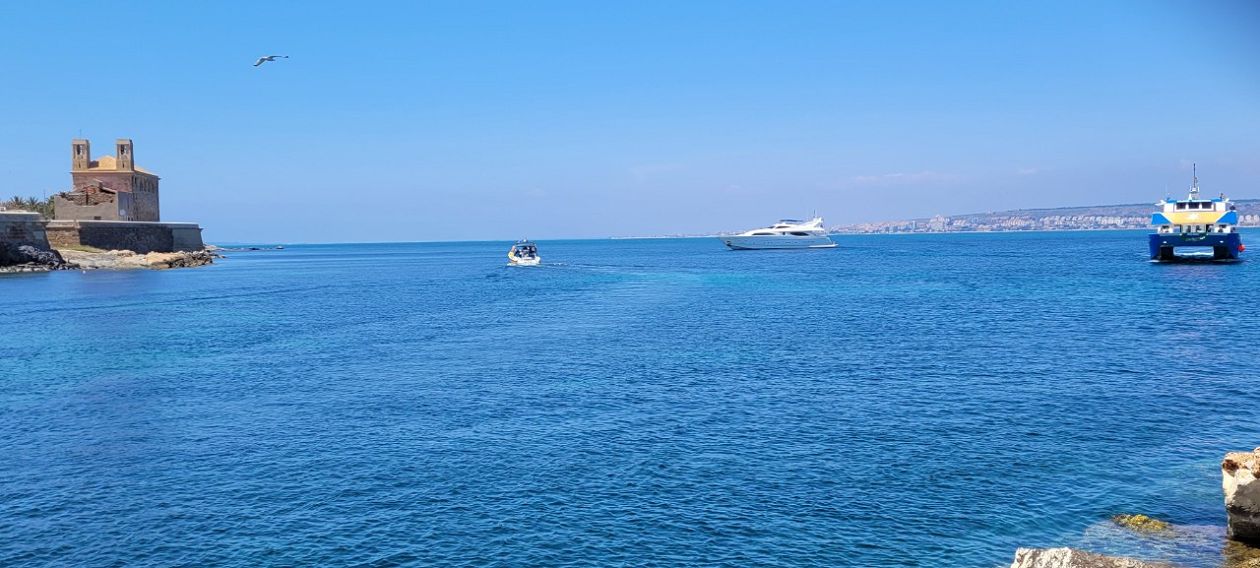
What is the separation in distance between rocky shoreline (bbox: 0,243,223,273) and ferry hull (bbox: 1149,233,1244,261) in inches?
4274

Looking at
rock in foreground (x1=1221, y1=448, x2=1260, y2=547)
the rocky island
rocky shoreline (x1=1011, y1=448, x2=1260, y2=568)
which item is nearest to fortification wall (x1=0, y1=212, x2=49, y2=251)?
the rocky island

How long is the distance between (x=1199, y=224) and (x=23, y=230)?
11680 cm

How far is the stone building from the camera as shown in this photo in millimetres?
106000

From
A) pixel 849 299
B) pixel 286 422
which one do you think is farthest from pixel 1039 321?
pixel 286 422

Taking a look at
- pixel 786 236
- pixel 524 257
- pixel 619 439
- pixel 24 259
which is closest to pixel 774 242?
pixel 786 236

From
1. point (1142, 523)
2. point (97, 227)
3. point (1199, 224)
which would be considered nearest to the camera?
point (1142, 523)

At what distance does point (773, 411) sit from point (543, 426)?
20.5 feet

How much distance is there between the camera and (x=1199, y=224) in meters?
82.8

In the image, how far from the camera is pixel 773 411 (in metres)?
23.8

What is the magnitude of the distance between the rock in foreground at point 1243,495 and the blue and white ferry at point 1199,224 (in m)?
79.5

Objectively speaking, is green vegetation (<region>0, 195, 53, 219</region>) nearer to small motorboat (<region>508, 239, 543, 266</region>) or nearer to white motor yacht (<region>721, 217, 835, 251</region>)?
small motorboat (<region>508, 239, 543, 266</region>)

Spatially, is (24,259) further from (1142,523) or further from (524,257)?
(1142,523)

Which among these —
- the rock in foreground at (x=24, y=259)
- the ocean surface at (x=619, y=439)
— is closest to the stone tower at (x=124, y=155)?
the rock in foreground at (x=24, y=259)

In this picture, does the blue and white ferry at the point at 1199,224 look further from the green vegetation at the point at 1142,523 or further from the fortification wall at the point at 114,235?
the fortification wall at the point at 114,235
